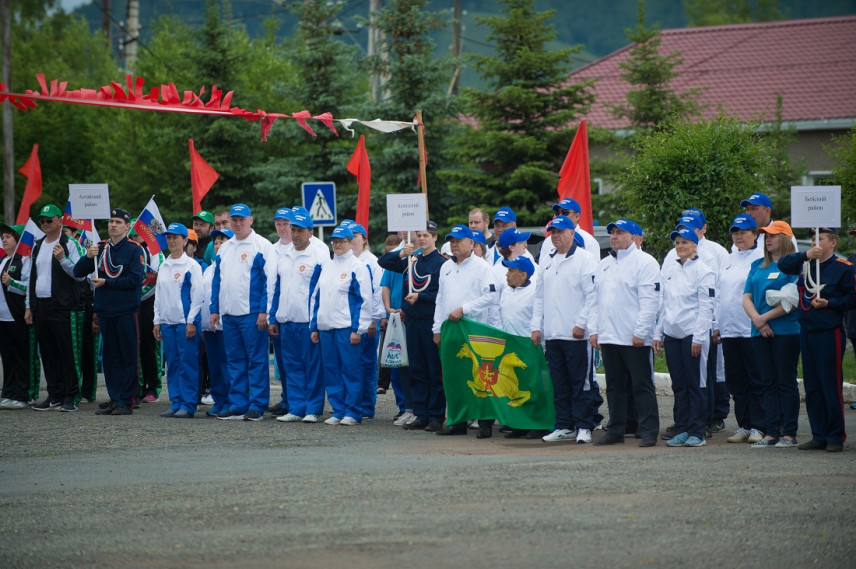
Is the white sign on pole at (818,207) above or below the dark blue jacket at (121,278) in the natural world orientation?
above

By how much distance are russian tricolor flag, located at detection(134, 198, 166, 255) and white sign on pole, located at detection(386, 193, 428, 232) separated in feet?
13.6

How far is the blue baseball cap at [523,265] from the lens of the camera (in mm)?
12125

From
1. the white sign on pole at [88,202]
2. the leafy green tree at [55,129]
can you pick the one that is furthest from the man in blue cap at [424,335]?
the leafy green tree at [55,129]

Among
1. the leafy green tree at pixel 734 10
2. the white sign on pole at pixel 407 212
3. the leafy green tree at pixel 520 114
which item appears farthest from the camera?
the leafy green tree at pixel 734 10

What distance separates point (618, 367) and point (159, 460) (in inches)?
173

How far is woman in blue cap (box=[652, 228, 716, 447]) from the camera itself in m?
10.9

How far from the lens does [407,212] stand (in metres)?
12.9

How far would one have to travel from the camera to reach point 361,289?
13.1m

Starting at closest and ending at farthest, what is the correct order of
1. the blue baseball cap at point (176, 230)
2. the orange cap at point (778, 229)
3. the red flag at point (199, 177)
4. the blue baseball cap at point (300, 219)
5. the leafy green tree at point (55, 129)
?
the orange cap at point (778, 229)
the blue baseball cap at point (300, 219)
the blue baseball cap at point (176, 230)
the red flag at point (199, 177)
the leafy green tree at point (55, 129)

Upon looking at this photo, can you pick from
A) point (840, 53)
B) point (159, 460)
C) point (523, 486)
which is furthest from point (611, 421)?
point (840, 53)

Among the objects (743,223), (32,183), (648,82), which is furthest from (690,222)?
(648,82)

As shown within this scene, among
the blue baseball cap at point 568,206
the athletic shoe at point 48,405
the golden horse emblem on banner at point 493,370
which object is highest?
the blue baseball cap at point 568,206

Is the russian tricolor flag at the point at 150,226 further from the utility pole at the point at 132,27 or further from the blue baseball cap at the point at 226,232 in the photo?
the utility pole at the point at 132,27

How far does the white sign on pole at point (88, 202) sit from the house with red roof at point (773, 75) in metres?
17.8
